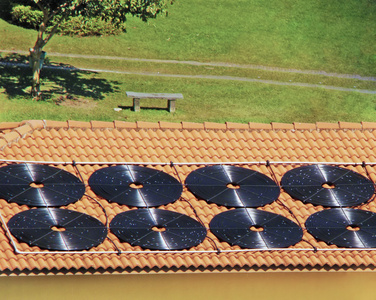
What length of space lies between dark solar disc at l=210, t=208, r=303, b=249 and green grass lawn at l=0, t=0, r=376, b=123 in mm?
18475

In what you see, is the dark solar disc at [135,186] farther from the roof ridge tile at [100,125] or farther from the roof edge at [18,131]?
the roof edge at [18,131]

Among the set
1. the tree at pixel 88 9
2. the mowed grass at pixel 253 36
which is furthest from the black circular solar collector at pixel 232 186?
the mowed grass at pixel 253 36

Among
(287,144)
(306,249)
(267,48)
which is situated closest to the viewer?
(306,249)

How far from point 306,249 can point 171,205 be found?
3.54 meters

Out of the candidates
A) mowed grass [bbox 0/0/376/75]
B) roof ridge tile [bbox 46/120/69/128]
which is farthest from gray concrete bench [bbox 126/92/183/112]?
roof ridge tile [bbox 46/120/69/128]

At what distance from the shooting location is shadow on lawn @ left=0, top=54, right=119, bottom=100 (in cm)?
4053

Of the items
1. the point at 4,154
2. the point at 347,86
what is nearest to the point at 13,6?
the point at 347,86

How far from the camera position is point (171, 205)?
A: 21.0 meters

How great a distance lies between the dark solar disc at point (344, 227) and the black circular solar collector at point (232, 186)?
4.51ft

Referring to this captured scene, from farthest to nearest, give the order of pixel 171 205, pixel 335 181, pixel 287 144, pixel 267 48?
1. pixel 267 48
2. pixel 287 144
3. pixel 335 181
4. pixel 171 205

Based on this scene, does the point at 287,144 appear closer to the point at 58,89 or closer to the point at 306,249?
the point at 306,249

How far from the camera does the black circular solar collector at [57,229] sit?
61.3 feet

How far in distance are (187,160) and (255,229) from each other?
11.5 feet

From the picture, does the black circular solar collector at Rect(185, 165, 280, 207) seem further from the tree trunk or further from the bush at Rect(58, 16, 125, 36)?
the bush at Rect(58, 16, 125, 36)
